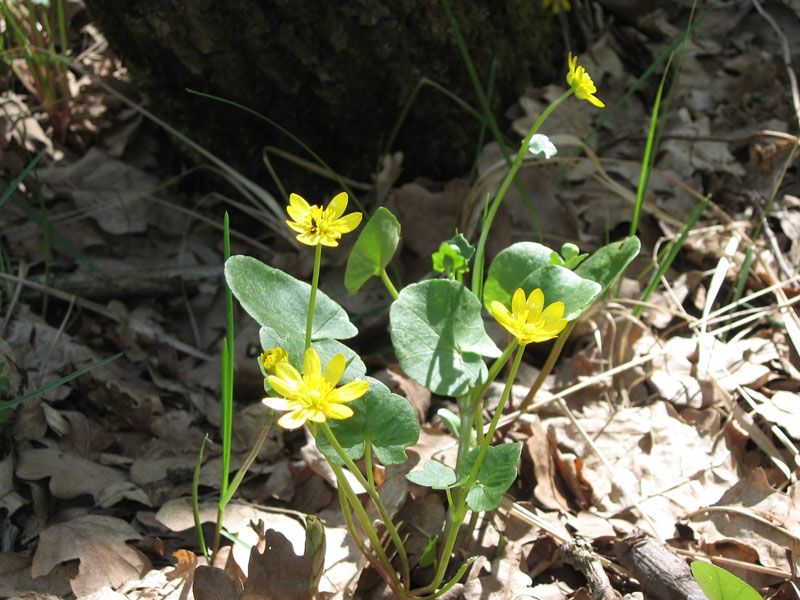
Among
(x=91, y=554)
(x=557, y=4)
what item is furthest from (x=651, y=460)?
(x=557, y=4)

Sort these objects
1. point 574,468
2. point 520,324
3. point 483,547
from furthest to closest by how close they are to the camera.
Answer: point 574,468 → point 483,547 → point 520,324

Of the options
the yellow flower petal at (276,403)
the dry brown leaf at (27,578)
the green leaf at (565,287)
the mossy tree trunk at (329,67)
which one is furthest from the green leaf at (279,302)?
the mossy tree trunk at (329,67)

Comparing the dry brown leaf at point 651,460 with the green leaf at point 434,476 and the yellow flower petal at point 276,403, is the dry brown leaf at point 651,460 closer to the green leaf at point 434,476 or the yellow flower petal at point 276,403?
the green leaf at point 434,476

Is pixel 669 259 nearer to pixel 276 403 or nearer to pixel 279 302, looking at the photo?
pixel 279 302

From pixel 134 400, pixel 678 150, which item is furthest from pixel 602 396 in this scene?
pixel 134 400

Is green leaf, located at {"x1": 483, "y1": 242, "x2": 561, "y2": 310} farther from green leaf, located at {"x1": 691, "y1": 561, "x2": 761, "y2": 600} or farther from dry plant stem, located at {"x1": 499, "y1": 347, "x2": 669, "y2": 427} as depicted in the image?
green leaf, located at {"x1": 691, "y1": 561, "x2": 761, "y2": 600}

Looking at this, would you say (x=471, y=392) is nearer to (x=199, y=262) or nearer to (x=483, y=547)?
(x=483, y=547)
